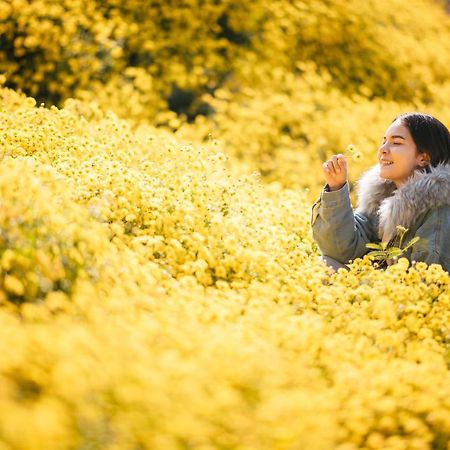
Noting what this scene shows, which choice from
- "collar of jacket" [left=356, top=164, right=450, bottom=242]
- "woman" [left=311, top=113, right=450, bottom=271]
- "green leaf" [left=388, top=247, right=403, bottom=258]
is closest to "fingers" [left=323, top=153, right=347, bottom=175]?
"woman" [left=311, top=113, right=450, bottom=271]

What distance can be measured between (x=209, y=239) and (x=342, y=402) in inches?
46.0

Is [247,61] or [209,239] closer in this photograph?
[209,239]

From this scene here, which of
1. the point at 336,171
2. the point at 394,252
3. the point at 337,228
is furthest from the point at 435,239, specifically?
the point at 336,171

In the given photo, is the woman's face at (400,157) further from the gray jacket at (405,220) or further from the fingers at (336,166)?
the fingers at (336,166)

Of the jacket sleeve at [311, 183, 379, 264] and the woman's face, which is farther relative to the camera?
the woman's face

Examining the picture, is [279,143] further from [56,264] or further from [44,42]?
[56,264]

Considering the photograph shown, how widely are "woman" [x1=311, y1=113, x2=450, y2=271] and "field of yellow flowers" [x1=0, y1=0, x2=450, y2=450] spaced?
0.17 m

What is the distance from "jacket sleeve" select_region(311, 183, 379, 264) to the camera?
364 centimetres

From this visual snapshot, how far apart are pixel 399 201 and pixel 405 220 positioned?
0.32ft

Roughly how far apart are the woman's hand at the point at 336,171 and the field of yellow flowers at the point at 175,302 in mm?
112

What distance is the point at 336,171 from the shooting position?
11.8 ft

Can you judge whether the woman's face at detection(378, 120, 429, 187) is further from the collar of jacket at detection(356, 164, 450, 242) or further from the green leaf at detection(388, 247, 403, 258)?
the green leaf at detection(388, 247, 403, 258)

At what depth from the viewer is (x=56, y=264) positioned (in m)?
2.56

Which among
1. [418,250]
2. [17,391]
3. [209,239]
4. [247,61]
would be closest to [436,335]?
[418,250]
